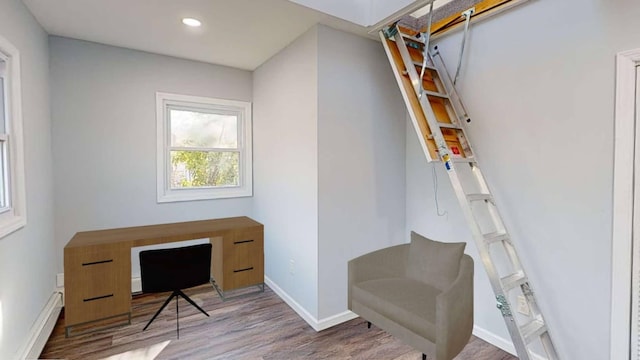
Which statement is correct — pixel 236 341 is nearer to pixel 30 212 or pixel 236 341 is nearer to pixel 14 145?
pixel 30 212

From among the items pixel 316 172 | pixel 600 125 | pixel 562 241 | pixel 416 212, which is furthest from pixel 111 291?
pixel 600 125

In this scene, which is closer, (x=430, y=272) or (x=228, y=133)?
(x=430, y=272)

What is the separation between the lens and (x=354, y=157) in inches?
109

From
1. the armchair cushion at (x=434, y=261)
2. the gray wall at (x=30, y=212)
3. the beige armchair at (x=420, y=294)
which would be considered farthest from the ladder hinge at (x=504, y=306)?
the gray wall at (x=30, y=212)

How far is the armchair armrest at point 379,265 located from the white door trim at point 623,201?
1200 mm

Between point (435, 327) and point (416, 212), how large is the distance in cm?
142

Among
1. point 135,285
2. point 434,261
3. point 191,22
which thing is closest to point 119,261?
point 135,285

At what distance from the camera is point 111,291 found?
8.30 ft

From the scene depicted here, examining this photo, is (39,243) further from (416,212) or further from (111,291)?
(416,212)

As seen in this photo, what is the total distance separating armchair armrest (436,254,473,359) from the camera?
162 cm

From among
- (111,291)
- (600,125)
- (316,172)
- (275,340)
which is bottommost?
(275,340)

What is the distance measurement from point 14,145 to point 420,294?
2872mm

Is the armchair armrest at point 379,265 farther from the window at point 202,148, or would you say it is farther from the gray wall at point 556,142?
the window at point 202,148

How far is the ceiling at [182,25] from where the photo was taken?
228 cm
